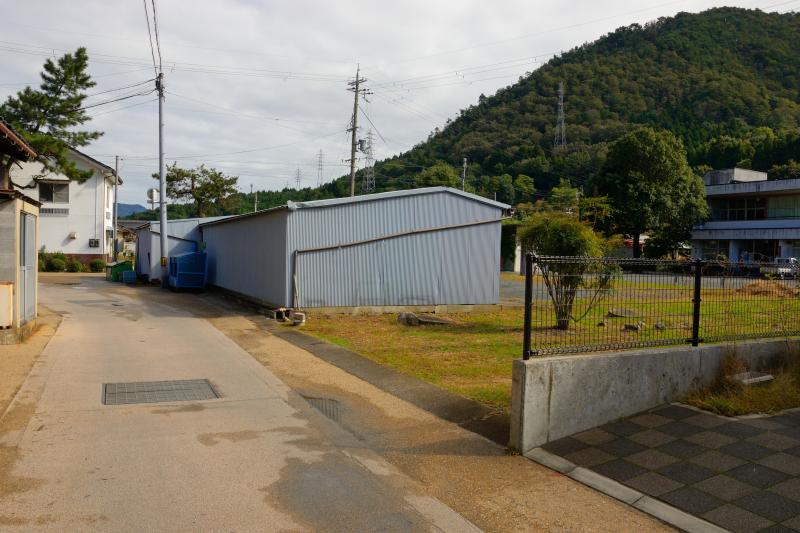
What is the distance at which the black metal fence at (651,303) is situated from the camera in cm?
644

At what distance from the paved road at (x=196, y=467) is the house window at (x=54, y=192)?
36.3 meters

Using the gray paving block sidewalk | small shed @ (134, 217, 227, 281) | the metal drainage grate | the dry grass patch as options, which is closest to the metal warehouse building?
the dry grass patch

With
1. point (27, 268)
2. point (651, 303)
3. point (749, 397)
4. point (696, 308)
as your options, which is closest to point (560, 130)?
point (27, 268)

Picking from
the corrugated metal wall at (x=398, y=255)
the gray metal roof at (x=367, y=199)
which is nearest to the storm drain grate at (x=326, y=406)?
the corrugated metal wall at (x=398, y=255)

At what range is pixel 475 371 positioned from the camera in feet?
32.0

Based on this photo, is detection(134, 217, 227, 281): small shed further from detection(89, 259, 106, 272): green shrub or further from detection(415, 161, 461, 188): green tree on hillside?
detection(415, 161, 461, 188): green tree on hillside

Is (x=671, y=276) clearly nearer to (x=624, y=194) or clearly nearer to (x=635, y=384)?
(x=635, y=384)

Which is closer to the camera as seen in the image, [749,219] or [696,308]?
[696,308]

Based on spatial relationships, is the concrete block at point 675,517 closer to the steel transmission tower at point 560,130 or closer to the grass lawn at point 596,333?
the grass lawn at point 596,333

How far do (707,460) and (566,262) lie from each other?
91.3 inches

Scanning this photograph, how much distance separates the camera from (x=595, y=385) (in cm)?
638

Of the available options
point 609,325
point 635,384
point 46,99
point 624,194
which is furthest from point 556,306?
point 624,194

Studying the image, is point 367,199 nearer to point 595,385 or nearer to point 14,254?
point 14,254

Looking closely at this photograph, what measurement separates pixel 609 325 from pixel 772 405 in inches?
74.9
